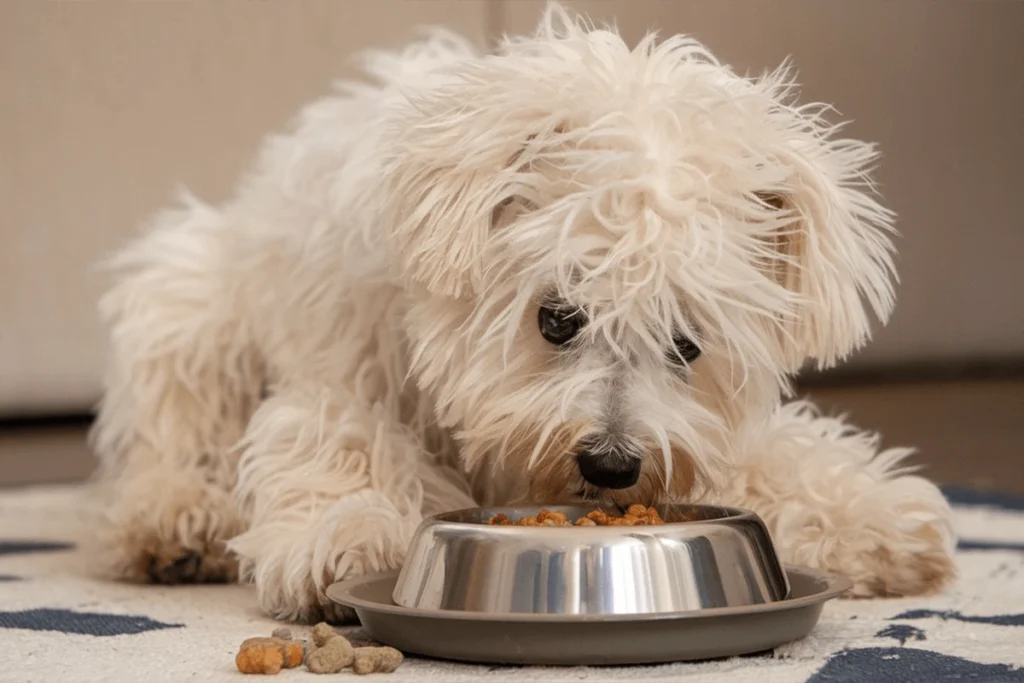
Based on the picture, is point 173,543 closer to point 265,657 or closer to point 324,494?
point 324,494

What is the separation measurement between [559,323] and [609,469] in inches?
7.2

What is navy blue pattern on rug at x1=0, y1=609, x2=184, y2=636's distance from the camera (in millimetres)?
1579

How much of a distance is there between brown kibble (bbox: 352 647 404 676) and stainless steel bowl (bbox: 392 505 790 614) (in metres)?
0.08

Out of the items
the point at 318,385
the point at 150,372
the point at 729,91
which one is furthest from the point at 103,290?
the point at 729,91

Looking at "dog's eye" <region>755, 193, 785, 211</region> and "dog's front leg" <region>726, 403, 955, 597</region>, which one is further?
"dog's front leg" <region>726, 403, 955, 597</region>

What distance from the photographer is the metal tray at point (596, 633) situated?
127cm

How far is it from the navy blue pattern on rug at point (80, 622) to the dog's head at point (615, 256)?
1.41 feet

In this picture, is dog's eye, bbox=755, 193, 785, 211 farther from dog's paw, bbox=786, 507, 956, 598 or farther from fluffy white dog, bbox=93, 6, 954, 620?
dog's paw, bbox=786, 507, 956, 598

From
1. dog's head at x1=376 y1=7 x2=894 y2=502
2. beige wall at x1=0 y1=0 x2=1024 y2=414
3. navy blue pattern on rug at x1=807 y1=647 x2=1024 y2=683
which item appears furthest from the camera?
beige wall at x1=0 y1=0 x2=1024 y2=414

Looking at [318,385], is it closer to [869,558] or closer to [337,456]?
[337,456]

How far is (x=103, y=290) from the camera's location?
3.28 metres

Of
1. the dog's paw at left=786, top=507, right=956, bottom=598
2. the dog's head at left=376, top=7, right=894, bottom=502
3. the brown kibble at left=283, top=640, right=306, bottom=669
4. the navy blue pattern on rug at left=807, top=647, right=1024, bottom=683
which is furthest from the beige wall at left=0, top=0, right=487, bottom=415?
the navy blue pattern on rug at left=807, top=647, right=1024, bottom=683

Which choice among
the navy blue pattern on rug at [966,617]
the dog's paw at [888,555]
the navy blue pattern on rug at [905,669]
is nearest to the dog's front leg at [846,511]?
the dog's paw at [888,555]

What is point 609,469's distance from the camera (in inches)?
55.7
